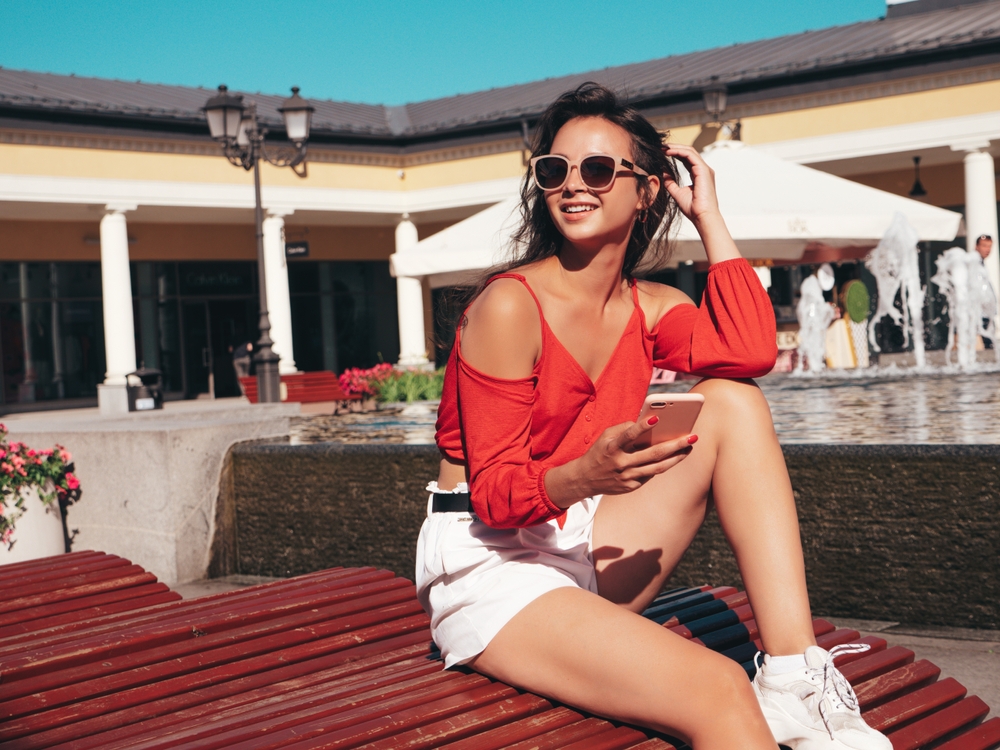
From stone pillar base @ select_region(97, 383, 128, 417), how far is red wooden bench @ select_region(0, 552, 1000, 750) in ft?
57.3

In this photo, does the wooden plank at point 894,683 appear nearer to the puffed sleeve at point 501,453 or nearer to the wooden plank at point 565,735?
the wooden plank at point 565,735

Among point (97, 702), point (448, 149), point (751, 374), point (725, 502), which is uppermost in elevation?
point (448, 149)

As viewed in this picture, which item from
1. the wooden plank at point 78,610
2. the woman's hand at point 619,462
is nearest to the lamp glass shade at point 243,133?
the wooden plank at point 78,610

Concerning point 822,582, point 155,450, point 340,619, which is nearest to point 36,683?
point 340,619

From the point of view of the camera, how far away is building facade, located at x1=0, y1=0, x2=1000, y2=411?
19000 millimetres

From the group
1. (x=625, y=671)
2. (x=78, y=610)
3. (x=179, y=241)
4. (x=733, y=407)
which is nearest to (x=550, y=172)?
(x=733, y=407)

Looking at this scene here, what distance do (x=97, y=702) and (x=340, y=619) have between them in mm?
761

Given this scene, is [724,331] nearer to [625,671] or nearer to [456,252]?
[625,671]

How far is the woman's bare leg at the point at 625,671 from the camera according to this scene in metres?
1.93

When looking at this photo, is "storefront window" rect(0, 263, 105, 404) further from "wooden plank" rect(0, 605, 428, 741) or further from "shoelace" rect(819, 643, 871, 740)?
"shoelace" rect(819, 643, 871, 740)

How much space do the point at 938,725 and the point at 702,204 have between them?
1.34 metres

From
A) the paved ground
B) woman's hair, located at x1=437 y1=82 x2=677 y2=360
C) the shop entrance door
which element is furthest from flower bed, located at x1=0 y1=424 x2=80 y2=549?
the shop entrance door

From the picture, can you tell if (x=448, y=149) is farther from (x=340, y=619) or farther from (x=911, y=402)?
(x=340, y=619)

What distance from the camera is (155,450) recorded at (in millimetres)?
6172
